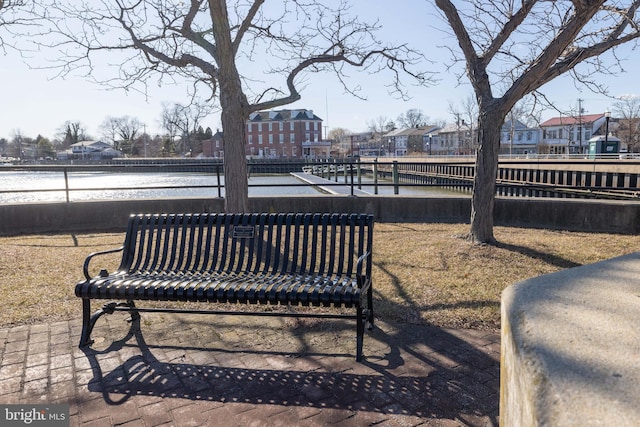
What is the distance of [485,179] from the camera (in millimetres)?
6770

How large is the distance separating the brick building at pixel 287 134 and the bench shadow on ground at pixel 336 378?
90617mm

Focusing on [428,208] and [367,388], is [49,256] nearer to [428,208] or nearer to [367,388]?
[367,388]

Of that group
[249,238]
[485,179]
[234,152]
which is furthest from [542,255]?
[234,152]

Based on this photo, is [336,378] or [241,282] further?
[241,282]

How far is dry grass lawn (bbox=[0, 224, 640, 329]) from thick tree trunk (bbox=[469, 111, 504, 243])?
283 millimetres

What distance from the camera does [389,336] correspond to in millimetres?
3779

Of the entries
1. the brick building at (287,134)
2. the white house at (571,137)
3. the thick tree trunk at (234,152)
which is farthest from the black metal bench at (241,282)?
the brick building at (287,134)

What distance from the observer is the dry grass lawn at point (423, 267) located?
4340mm

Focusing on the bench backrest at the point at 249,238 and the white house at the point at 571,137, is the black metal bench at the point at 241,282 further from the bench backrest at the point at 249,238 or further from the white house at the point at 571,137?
the white house at the point at 571,137

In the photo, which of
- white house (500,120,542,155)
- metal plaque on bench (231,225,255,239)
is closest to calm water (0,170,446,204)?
metal plaque on bench (231,225,255,239)

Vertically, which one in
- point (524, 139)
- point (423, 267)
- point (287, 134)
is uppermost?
point (287, 134)

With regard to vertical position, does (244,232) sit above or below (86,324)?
above

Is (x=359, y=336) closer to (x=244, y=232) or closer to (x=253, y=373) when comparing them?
(x=253, y=373)

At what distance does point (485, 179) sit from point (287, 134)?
91.0 metres
